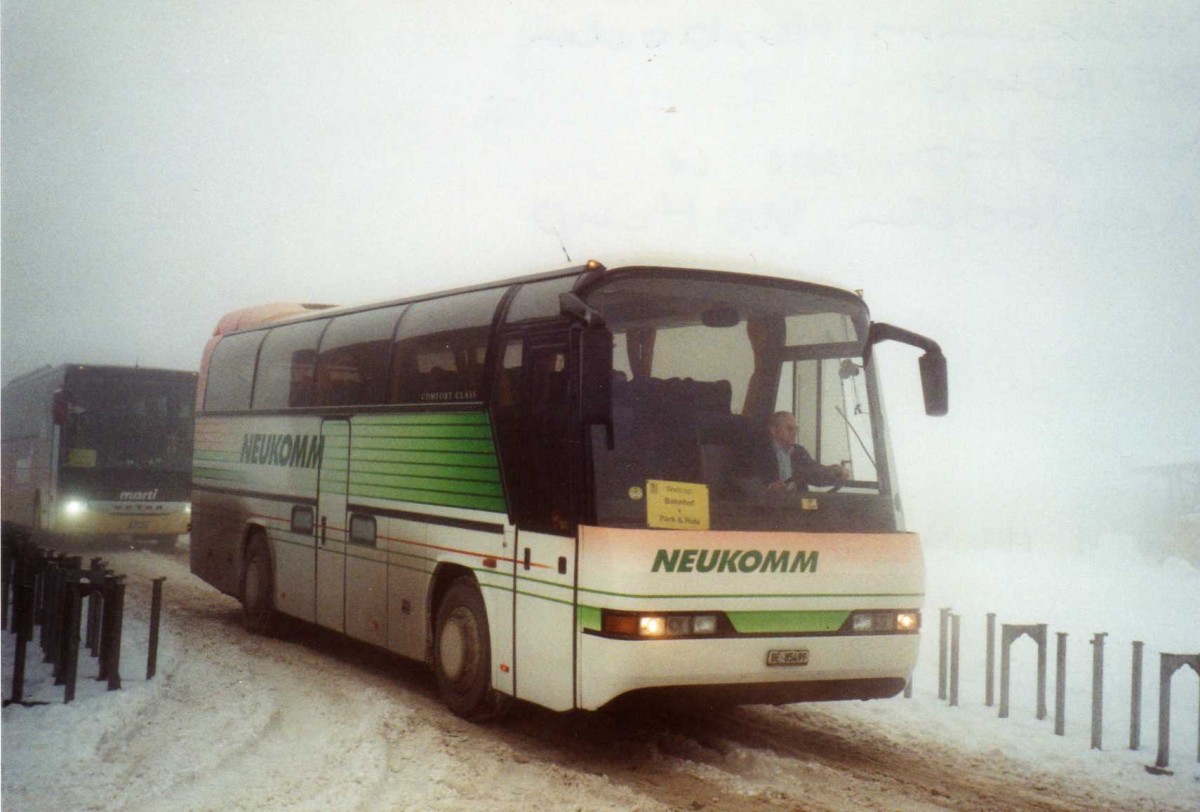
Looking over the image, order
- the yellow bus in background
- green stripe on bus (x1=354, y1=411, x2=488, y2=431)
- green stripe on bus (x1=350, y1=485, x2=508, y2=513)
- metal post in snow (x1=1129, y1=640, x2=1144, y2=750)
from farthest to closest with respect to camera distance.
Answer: the yellow bus in background
metal post in snow (x1=1129, y1=640, x2=1144, y2=750)
green stripe on bus (x1=354, y1=411, x2=488, y2=431)
green stripe on bus (x1=350, y1=485, x2=508, y2=513)

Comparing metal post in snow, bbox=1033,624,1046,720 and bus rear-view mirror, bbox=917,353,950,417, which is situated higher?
bus rear-view mirror, bbox=917,353,950,417

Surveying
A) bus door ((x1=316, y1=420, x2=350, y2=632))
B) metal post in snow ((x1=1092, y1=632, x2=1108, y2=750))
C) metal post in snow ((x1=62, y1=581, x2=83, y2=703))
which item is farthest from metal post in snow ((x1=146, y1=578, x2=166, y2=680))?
metal post in snow ((x1=1092, y1=632, x2=1108, y2=750))

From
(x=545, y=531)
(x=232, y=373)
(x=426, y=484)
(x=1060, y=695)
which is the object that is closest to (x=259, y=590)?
(x=232, y=373)

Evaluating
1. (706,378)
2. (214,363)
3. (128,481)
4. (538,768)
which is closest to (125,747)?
(538,768)

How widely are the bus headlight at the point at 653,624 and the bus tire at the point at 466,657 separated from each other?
1748mm

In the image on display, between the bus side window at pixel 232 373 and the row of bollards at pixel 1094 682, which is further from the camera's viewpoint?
the bus side window at pixel 232 373

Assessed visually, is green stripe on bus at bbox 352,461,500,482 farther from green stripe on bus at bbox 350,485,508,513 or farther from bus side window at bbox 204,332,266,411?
bus side window at bbox 204,332,266,411

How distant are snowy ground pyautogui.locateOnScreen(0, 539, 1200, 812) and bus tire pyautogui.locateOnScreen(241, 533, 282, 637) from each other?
0.56 m

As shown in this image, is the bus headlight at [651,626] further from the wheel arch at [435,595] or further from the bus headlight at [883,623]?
the wheel arch at [435,595]

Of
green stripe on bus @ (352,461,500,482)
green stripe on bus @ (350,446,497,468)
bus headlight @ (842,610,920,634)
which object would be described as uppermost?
green stripe on bus @ (350,446,497,468)

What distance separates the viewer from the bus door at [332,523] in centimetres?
1144

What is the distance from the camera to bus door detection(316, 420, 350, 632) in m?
11.4

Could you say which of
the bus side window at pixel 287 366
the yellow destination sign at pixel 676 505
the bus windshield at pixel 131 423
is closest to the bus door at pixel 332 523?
the bus side window at pixel 287 366

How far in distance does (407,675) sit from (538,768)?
3894 mm
